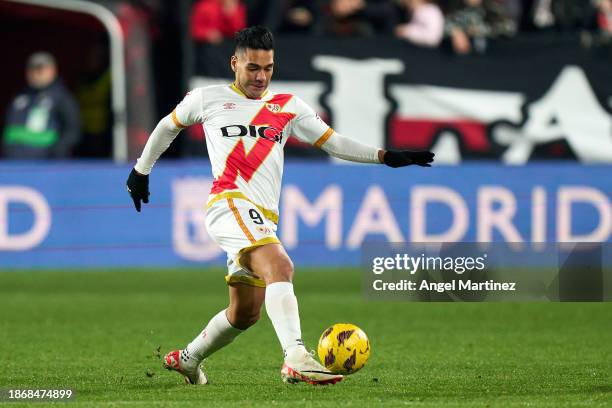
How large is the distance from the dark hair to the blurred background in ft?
25.8

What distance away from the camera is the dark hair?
25.7 ft

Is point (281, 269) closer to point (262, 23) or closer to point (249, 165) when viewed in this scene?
point (249, 165)

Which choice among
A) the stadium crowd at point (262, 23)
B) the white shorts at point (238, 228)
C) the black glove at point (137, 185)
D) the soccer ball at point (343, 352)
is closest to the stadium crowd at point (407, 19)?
the stadium crowd at point (262, 23)

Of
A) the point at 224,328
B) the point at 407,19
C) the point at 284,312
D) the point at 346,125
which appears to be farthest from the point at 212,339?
the point at 407,19

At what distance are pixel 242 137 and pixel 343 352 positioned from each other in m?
1.28

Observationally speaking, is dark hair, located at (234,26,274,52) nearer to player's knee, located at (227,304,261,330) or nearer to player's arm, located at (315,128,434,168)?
player's arm, located at (315,128,434,168)

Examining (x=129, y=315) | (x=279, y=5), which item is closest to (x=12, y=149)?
(x=279, y=5)

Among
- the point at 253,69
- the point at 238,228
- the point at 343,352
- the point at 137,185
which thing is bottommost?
the point at 343,352

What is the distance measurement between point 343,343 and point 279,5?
10643 millimetres

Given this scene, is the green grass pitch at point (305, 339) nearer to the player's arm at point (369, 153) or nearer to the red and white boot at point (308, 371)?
the red and white boot at point (308, 371)

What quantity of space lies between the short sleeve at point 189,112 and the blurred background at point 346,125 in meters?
7.68

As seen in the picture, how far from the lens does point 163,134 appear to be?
8.06m

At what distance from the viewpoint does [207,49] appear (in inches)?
660

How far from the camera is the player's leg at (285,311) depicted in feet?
24.5
